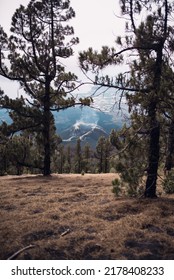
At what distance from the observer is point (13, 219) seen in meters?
9.07

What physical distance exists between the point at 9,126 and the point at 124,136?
984cm

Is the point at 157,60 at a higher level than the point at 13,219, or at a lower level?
higher

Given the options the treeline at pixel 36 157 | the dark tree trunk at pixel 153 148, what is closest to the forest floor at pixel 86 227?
the dark tree trunk at pixel 153 148

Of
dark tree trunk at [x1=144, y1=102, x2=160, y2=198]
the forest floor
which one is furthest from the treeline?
the forest floor

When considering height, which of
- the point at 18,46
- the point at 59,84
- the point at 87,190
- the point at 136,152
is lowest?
the point at 87,190

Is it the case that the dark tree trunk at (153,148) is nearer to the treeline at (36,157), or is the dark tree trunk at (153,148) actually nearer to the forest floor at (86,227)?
the forest floor at (86,227)

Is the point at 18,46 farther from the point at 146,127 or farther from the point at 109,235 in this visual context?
the point at 109,235

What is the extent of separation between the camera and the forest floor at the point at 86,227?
680cm

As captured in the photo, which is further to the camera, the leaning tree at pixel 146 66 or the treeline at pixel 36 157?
the treeline at pixel 36 157

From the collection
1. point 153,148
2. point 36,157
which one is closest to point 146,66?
point 153,148

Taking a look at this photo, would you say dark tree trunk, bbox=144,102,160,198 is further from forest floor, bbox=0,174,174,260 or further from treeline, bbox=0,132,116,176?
treeline, bbox=0,132,116,176
